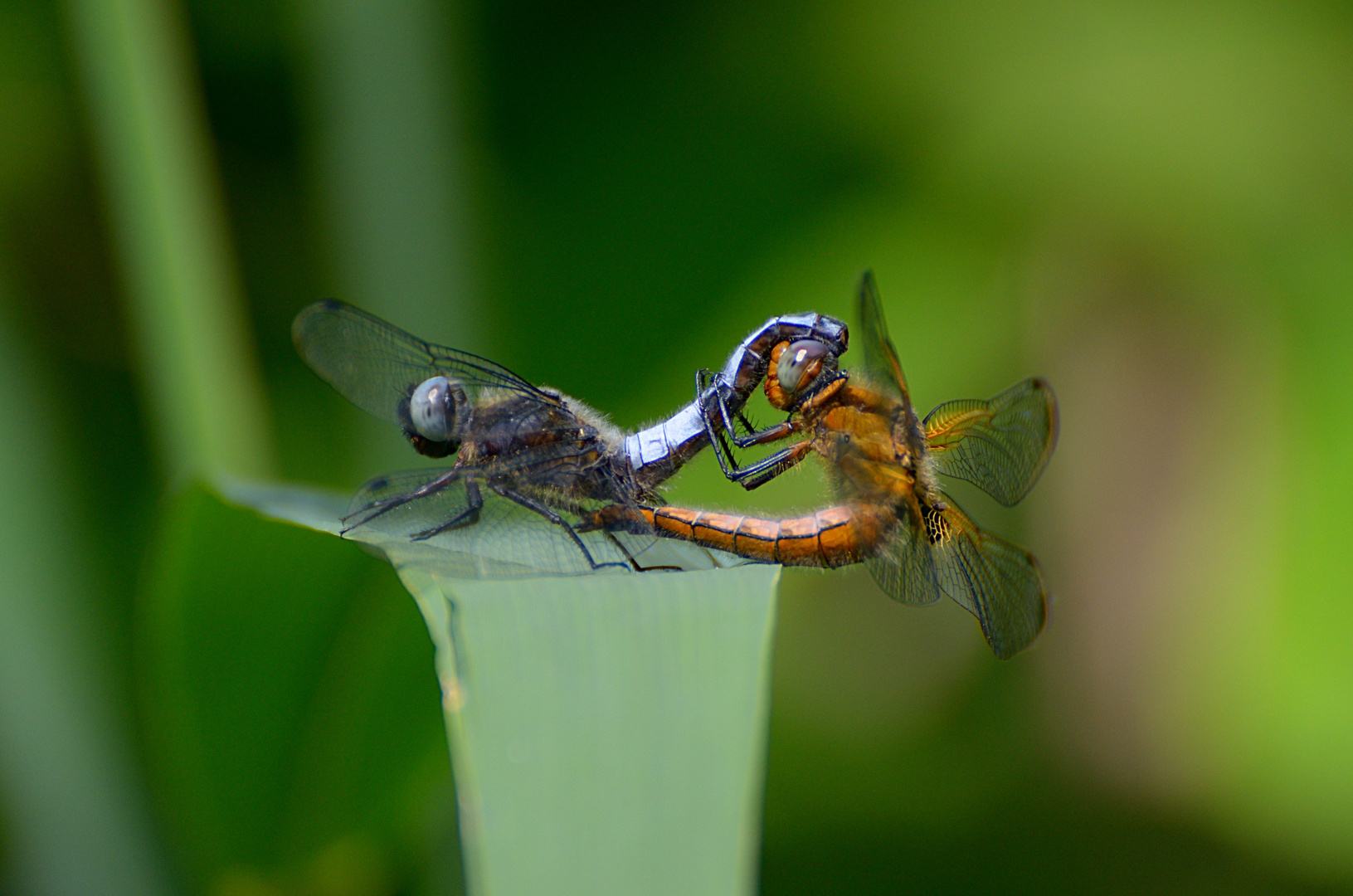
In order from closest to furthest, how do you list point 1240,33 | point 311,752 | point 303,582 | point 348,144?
1. point 303,582
2. point 311,752
3. point 348,144
4. point 1240,33

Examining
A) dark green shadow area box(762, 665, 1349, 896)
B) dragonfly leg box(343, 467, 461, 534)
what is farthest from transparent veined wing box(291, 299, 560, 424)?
dark green shadow area box(762, 665, 1349, 896)

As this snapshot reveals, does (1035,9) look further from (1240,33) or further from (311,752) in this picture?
(311,752)

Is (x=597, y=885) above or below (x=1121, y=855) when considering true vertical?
above

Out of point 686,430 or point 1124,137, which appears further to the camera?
point 1124,137

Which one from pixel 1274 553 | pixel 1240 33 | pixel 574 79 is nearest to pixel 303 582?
pixel 574 79

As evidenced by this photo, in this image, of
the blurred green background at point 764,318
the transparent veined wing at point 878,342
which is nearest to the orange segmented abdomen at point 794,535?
the blurred green background at point 764,318

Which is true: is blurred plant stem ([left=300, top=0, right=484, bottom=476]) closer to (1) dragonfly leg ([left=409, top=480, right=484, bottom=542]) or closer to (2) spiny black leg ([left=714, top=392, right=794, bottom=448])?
(1) dragonfly leg ([left=409, top=480, right=484, bottom=542])
